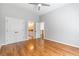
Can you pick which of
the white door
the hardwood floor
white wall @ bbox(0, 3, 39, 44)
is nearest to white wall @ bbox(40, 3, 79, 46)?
the hardwood floor

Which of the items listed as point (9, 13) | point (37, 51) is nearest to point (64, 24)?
point (37, 51)

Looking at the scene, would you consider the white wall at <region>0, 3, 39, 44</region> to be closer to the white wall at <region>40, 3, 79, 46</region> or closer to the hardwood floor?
the hardwood floor

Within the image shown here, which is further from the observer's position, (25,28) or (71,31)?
(25,28)

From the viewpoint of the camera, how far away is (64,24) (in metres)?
4.65

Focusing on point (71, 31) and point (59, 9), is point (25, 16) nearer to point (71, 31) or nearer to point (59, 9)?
point (59, 9)

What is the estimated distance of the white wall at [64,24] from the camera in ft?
13.2

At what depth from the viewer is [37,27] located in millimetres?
6445

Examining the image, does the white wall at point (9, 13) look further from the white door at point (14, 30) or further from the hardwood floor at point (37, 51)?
the hardwood floor at point (37, 51)

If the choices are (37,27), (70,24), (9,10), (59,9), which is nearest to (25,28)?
(37,27)

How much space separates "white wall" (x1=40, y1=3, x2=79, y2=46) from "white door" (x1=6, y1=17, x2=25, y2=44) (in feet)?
6.16

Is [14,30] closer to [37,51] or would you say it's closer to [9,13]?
[9,13]

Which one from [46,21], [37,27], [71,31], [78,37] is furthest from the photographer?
[37,27]

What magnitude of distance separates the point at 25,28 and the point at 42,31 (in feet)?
4.89

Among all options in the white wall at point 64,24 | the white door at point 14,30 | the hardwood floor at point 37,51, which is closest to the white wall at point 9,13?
the white door at point 14,30
